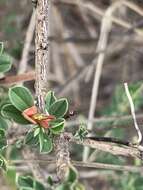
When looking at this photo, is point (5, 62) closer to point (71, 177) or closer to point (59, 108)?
point (59, 108)

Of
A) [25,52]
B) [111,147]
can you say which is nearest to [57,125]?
[111,147]

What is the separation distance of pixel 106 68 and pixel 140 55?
18cm

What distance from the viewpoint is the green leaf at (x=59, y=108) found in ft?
2.83

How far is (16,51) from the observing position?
178cm

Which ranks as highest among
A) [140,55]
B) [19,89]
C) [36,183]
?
[140,55]

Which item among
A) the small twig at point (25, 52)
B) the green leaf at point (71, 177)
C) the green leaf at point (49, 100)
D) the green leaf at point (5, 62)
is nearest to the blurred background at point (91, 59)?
the small twig at point (25, 52)

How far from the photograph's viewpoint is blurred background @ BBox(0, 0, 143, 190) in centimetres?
145

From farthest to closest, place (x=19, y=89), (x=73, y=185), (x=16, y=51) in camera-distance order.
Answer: (x=16, y=51) < (x=19, y=89) < (x=73, y=185)

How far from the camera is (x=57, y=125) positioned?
2.76ft

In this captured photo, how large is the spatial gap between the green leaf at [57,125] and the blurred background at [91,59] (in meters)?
0.35

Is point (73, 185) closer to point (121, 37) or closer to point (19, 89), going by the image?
point (19, 89)

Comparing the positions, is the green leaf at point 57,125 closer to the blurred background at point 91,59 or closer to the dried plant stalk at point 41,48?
the dried plant stalk at point 41,48

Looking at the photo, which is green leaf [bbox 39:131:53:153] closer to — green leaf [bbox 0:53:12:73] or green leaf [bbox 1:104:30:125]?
green leaf [bbox 1:104:30:125]

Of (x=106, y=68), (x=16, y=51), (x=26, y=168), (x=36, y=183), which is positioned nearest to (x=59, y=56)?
(x=106, y=68)
